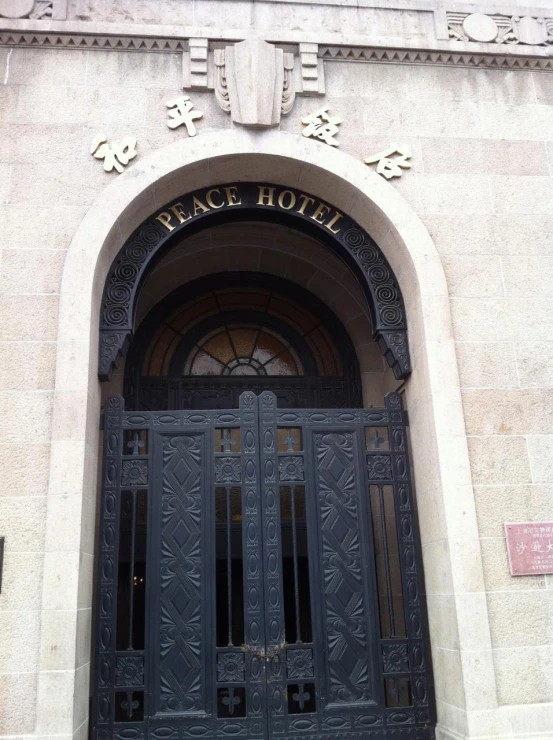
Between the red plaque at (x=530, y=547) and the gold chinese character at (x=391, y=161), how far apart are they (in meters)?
4.42

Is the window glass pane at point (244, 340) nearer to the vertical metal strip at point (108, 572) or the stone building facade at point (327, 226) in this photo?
the stone building facade at point (327, 226)

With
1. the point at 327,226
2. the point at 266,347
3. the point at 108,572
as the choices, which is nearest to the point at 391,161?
the point at 327,226

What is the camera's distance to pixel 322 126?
8508 mm

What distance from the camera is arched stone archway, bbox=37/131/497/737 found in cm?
671

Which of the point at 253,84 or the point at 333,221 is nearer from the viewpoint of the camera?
the point at 253,84

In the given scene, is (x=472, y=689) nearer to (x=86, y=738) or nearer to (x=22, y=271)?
(x=86, y=738)

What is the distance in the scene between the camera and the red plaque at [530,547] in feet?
23.4

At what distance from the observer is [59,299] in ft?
24.8

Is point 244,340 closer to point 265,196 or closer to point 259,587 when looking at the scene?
point 265,196

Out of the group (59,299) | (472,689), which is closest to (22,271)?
(59,299)

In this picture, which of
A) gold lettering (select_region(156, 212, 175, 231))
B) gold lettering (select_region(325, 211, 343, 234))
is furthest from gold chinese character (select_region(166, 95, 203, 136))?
gold lettering (select_region(325, 211, 343, 234))

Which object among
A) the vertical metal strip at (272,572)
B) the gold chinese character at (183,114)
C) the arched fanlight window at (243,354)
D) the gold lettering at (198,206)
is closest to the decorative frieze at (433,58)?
the gold chinese character at (183,114)

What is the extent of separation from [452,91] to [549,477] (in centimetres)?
513

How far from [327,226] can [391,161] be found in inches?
45.1
